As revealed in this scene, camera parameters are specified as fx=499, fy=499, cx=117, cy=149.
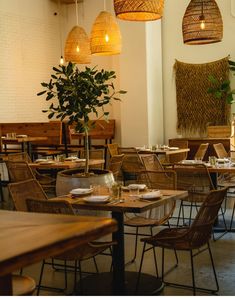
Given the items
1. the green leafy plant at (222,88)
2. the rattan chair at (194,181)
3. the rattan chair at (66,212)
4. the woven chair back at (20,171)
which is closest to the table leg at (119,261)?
the rattan chair at (66,212)

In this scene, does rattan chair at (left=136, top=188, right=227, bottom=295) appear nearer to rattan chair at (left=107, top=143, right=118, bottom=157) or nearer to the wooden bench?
rattan chair at (left=107, top=143, right=118, bottom=157)

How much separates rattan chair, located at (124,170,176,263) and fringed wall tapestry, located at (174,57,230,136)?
5739mm

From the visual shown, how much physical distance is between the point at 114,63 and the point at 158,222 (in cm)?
743

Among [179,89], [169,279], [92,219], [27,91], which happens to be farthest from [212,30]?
[27,91]

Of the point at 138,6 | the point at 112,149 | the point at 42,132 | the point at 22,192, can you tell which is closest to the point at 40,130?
the point at 42,132

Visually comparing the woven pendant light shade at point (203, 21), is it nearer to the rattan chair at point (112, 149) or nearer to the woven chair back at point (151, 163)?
the woven chair back at point (151, 163)

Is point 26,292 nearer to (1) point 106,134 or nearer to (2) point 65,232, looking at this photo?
(2) point 65,232

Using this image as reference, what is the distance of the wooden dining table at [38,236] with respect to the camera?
1.72 metres

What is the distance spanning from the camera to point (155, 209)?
181 inches

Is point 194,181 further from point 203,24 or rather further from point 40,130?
point 40,130

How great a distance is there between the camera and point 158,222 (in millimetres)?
4328

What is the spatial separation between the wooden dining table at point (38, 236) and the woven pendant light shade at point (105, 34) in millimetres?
4930

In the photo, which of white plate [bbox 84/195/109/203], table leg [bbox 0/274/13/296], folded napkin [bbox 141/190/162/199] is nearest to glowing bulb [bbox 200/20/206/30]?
folded napkin [bbox 141/190/162/199]

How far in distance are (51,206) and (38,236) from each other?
144 cm
